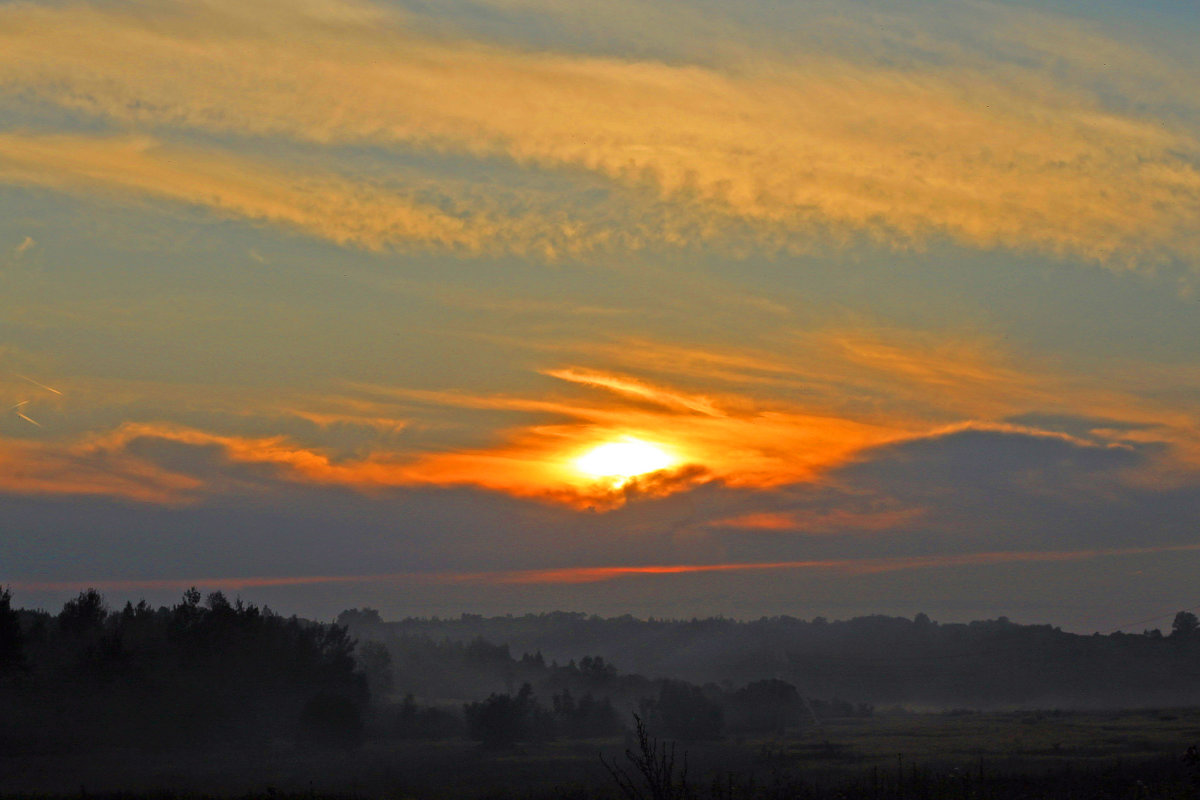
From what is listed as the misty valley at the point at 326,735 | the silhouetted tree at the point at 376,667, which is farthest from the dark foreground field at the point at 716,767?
the silhouetted tree at the point at 376,667

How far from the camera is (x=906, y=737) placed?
116 meters

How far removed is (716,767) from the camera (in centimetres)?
8381

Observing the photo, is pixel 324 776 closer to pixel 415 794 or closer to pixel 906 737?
pixel 415 794

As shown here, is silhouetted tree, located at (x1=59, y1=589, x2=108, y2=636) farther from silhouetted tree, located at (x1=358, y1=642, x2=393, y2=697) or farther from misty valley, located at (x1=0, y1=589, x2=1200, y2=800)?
silhouetted tree, located at (x1=358, y1=642, x2=393, y2=697)

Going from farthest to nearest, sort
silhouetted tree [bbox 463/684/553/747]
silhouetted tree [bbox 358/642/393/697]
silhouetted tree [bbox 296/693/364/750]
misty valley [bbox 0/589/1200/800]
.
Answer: silhouetted tree [bbox 358/642/393/697]
silhouetted tree [bbox 463/684/553/747]
silhouetted tree [bbox 296/693/364/750]
misty valley [bbox 0/589/1200/800]

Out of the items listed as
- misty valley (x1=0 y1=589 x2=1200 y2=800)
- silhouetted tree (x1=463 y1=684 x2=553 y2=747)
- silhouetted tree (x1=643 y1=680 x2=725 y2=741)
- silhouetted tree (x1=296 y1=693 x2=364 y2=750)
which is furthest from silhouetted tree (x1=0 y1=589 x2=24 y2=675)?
silhouetted tree (x1=643 y1=680 x2=725 y2=741)

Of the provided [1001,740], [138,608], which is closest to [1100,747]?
[1001,740]

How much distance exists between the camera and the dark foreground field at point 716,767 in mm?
49438

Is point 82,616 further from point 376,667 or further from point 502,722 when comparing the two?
point 376,667

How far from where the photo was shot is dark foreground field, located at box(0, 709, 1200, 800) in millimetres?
49438

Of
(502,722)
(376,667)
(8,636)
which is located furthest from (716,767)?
(376,667)

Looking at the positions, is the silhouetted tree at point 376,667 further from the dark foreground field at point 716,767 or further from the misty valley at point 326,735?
the dark foreground field at point 716,767

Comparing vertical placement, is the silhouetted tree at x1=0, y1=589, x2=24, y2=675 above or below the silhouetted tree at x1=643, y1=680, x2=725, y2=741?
above

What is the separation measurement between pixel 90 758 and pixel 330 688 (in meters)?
31.1
